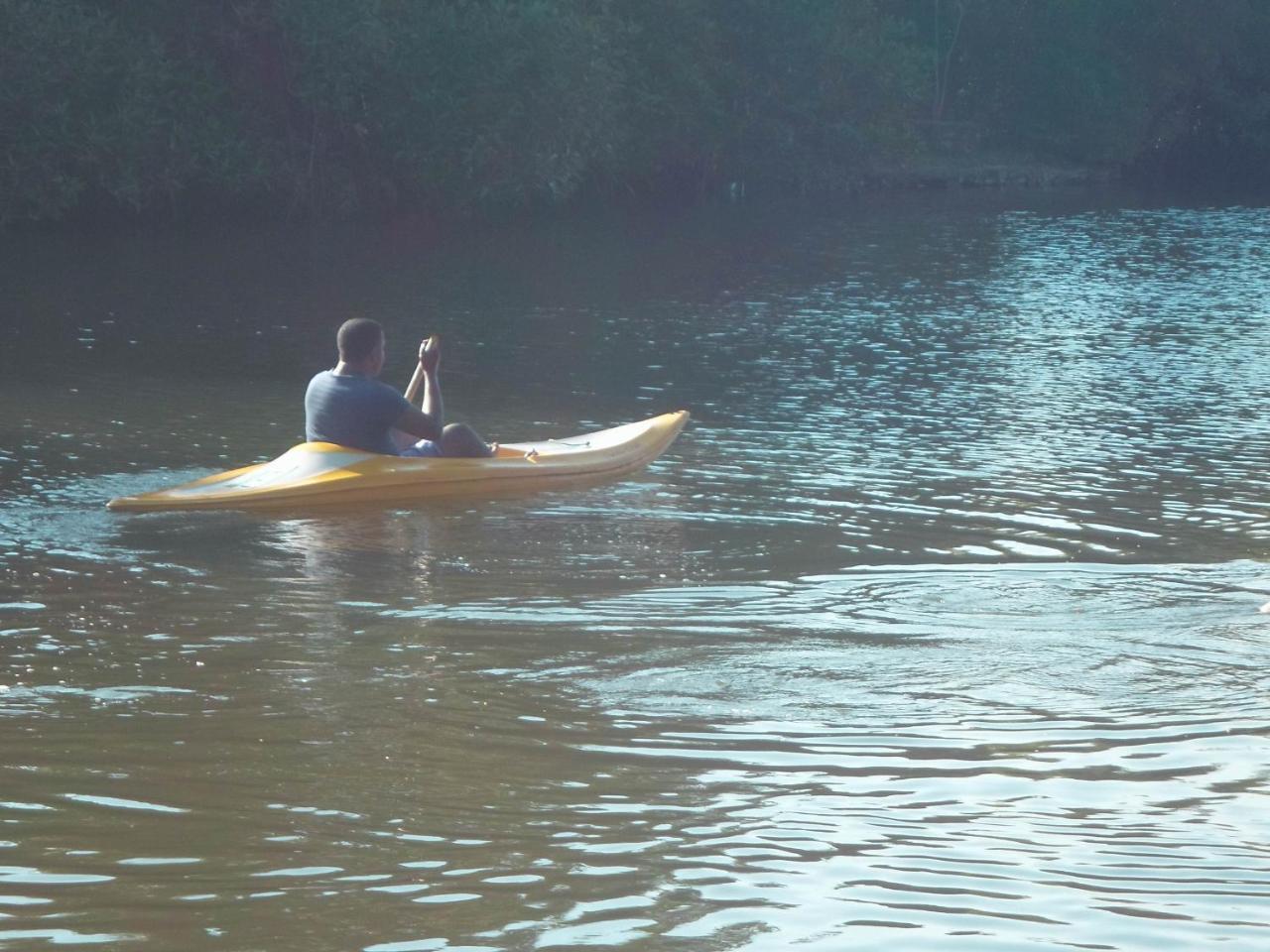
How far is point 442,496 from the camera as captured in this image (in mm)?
8789

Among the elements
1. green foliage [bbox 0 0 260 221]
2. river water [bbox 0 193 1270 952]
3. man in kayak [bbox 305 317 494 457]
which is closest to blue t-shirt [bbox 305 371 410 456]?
man in kayak [bbox 305 317 494 457]

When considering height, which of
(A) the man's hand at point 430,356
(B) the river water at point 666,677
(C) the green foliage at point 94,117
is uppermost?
(C) the green foliage at point 94,117

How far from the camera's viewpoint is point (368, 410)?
8.67 meters

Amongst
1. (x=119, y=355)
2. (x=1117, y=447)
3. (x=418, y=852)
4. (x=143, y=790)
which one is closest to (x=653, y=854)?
(x=418, y=852)

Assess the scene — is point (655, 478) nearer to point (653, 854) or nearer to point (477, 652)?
point (477, 652)

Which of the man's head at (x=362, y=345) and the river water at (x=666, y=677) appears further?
the man's head at (x=362, y=345)

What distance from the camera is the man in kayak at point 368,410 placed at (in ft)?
28.2

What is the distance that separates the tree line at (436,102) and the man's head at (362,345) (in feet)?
61.6

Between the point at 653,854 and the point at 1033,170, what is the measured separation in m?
47.1

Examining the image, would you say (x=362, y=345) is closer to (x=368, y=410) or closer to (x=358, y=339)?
(x=358, y=339)

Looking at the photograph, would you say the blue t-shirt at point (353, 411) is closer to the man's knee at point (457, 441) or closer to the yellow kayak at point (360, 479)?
the yellow kayak at point (360, 479)

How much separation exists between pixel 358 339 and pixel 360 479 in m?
0.70

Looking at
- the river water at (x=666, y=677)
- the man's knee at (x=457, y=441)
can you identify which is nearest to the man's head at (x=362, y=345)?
the man's knee at (x=457, y=441)

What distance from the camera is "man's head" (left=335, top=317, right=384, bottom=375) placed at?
855cm
